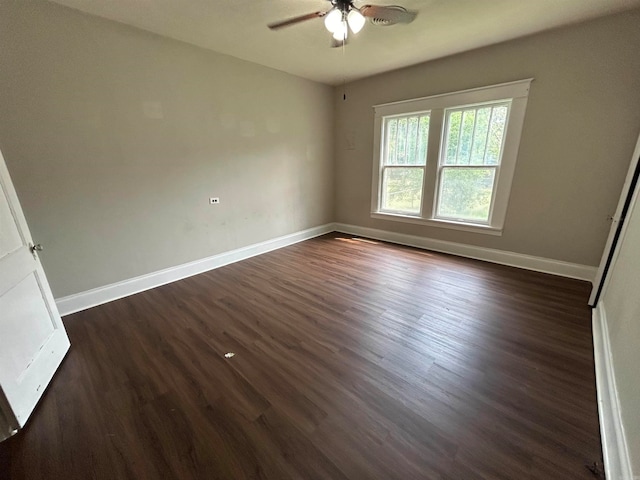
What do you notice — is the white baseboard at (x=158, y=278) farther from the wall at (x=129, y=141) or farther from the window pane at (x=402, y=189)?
the window pane at (x=402, y=189)

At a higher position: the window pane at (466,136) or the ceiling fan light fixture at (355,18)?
the ceiling fan light fixture at (355,18)

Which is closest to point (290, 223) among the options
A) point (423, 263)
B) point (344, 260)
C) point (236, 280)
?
point (344, 260)

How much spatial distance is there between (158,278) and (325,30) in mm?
3371

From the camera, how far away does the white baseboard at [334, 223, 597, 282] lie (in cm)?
309

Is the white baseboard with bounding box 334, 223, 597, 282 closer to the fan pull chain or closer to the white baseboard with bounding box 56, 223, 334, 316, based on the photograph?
the white baseboard with bounding box 56, 223, 334, 316

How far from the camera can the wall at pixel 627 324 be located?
1.15 m

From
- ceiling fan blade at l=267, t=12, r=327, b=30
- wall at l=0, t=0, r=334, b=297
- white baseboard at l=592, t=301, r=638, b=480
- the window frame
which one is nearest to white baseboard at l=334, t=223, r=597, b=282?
the window frame

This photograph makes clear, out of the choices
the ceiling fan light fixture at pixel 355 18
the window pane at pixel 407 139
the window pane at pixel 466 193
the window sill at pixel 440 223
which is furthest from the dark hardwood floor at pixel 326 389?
the ceiling fan light fixture at pixel 355 18

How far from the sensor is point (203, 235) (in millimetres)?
3545

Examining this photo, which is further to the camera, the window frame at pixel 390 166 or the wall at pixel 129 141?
the window frame at pixel 390 166

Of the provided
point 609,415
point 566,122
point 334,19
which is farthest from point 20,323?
point 566,122

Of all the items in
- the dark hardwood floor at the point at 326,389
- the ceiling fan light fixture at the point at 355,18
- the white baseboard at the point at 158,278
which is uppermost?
Result: the ceiling fan light fixture at the point at 355,18

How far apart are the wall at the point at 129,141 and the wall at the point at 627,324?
3.90 m

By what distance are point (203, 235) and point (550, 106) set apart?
4.48 m
